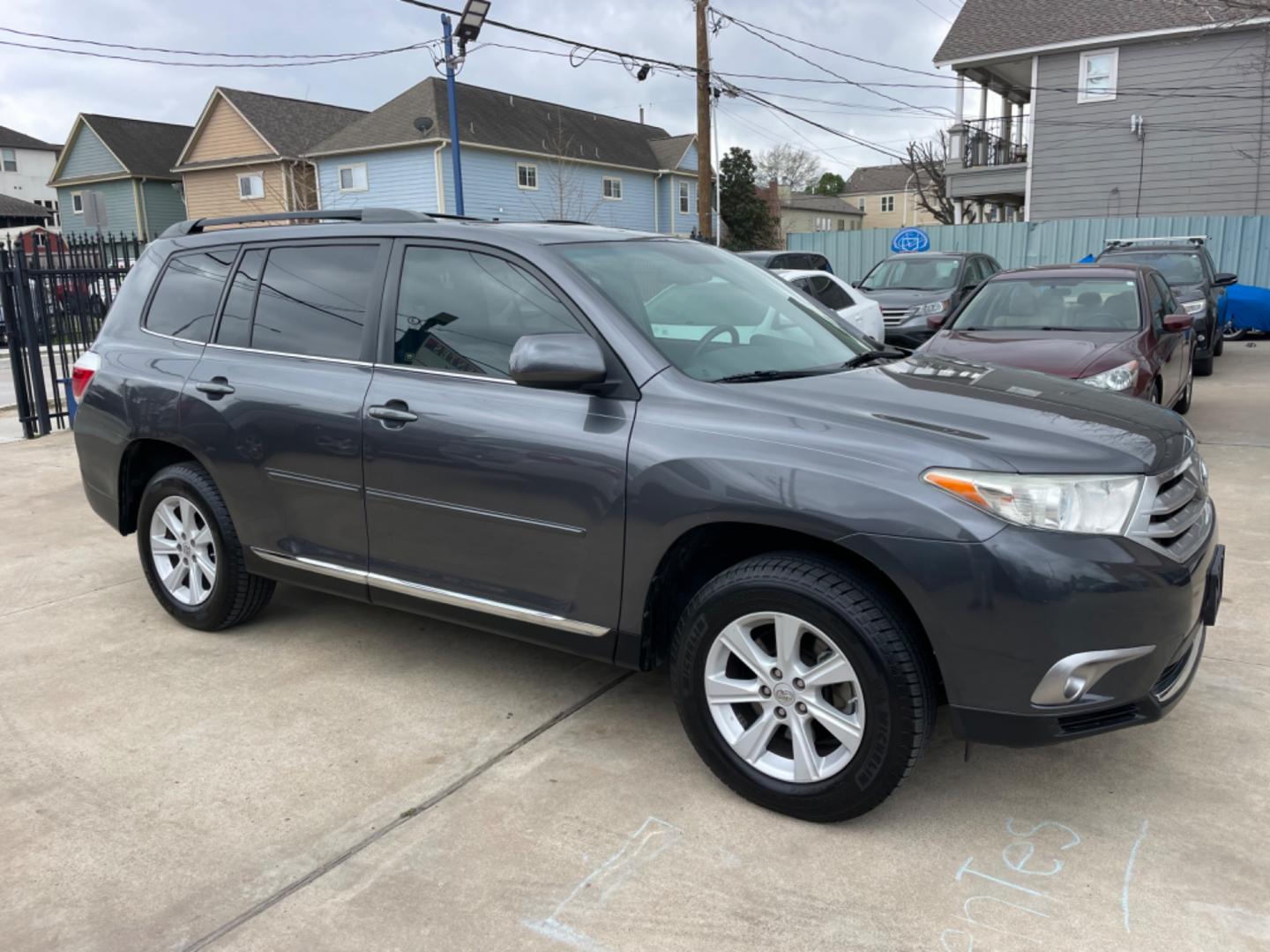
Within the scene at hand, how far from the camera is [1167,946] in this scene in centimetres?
244

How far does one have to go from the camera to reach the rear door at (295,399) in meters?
3.85

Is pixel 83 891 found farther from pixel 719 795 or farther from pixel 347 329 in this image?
pixel 347 329

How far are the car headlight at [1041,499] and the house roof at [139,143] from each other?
42806 millimetres

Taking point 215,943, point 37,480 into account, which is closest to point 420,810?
point 215,943

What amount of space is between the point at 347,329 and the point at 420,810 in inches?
73.6

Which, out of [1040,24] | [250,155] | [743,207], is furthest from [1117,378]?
[743,207]

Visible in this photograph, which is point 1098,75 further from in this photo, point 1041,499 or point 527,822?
point 527,822

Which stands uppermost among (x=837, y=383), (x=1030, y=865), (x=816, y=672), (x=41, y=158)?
(x=41, y=158)

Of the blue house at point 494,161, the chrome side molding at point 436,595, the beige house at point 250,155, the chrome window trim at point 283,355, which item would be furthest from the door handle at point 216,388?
the beige house at point 250,155

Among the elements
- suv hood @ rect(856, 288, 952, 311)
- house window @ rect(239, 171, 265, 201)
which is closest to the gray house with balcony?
suv hood @ rect(856, 288, 952, 311)

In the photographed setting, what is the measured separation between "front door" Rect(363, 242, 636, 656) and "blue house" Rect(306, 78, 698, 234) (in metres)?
26.8

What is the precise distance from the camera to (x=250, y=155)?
35.2 m

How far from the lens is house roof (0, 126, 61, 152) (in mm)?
59344

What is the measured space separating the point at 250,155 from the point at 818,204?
45946mm
